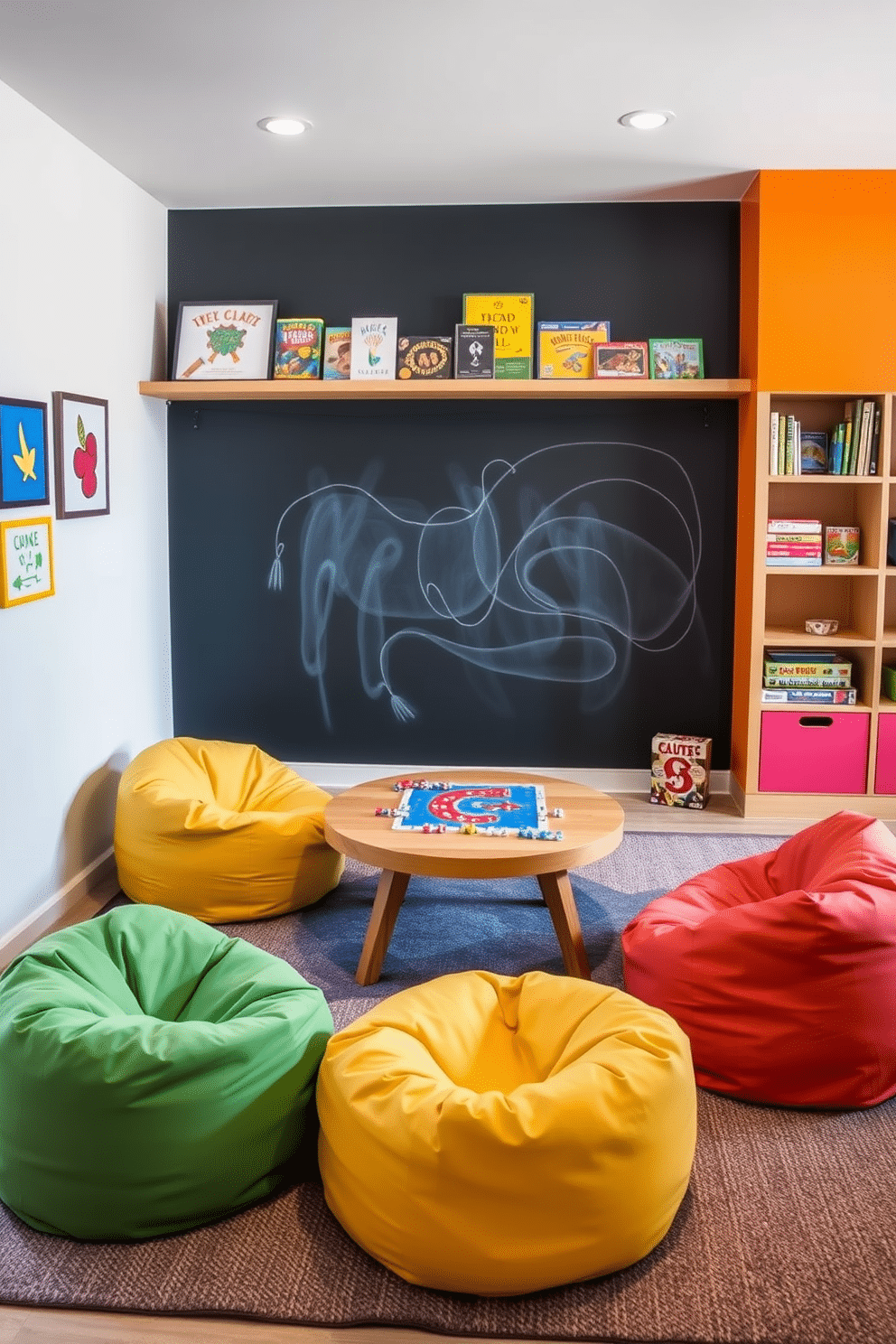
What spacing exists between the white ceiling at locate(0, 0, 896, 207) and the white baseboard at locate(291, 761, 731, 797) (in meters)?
2.22

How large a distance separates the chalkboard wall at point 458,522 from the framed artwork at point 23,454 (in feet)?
4.48

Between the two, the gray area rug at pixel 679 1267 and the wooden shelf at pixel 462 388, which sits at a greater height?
the wooden shelf at pixel 462 388

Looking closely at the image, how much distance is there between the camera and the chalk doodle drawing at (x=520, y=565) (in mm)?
4668

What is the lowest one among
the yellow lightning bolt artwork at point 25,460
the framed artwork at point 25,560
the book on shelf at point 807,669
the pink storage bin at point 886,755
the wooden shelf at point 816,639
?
the pink storage bin at point 886,755

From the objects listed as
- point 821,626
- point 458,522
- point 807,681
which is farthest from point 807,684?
point 458,522

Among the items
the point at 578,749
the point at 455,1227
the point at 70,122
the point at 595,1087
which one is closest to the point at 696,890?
the point at 595,1087

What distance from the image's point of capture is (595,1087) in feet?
6.41

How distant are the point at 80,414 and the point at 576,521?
6.36ft

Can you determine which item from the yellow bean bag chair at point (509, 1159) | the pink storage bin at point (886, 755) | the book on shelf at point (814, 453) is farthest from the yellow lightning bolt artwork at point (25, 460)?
the pink storage bin at point (886, 755)

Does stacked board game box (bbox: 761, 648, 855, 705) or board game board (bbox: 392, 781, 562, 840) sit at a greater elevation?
stacked board game box (bbox: 761, 648, 855, 705)

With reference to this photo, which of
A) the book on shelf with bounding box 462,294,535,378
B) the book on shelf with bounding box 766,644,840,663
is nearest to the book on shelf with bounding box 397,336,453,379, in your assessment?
the book on shelf with bounding box 462,294,535,378

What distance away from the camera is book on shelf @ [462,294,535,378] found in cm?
444

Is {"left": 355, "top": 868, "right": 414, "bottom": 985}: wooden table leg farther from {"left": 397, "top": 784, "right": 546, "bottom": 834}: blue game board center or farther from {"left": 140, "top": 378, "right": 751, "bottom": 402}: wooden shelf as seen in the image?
{"left": 140, "top": 378, "right": 751, "bottom": 402}: wooden shelf

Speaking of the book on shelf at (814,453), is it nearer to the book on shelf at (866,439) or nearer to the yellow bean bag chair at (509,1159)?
the book on shelf at (866,439)
